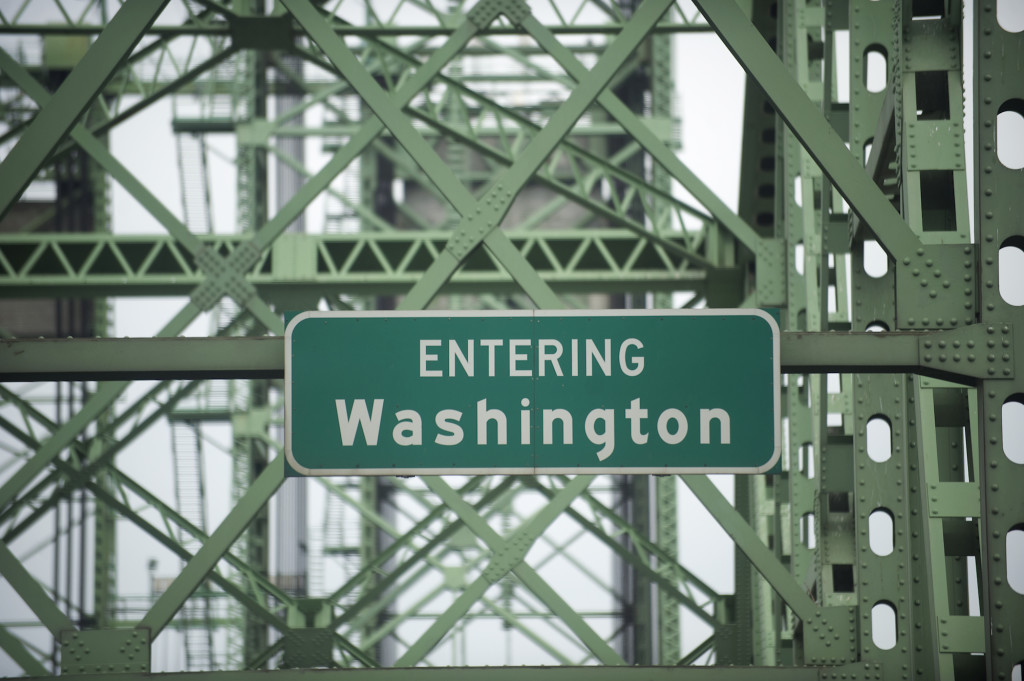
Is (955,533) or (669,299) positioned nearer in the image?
(955,533)

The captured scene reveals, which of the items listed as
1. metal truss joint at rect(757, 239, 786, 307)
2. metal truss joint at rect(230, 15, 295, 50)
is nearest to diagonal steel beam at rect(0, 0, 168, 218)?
metal truss joint at rect(757, 239, 786, 307)

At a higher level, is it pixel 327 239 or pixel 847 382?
pixel 327 239

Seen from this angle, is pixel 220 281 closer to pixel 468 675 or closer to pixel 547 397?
pixel 468 675

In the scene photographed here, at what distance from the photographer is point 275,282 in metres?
18.8

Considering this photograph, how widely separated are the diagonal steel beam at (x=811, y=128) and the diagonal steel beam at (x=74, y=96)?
2.97 meters

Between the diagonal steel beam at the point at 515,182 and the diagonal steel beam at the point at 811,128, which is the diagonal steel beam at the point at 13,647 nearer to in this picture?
the diagonal steel beam at the point at 515,182

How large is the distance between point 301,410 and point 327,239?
38.2 feet

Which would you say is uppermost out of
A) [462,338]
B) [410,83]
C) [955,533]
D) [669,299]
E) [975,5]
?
[669,299]

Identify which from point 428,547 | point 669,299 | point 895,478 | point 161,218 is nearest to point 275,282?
point 428,547

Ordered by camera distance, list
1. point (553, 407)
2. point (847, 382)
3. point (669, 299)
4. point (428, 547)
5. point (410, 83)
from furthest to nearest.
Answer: point (669, 299) → point (428, 547) → point (847, 382) → point (410, 83) → point (553, 407)

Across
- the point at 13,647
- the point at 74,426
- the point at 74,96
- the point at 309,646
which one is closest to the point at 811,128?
the point at 74,96

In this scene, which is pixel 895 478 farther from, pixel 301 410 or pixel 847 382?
pixel 301 410

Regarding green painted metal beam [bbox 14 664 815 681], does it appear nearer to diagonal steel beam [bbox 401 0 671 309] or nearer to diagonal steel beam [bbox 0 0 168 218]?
diagonal steel beam [bbox 401 0 671 309]

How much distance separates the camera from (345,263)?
62.0 feet
